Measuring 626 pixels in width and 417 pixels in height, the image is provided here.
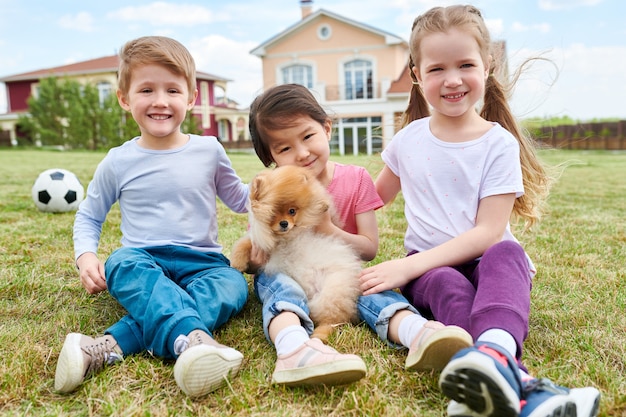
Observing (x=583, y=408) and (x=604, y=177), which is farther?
(x=604, y=177)

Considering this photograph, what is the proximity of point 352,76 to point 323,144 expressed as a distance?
26.2m

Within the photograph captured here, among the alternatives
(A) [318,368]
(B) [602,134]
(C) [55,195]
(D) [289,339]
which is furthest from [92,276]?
(B) [602,134]

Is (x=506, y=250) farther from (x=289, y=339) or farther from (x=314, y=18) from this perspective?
(x=314, y=18)

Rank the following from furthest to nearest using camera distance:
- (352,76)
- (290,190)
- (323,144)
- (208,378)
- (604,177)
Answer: (352,76) → (604,177) → (323,144) → (290,190) → (208,378)

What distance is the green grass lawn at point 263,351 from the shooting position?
5.33 feet

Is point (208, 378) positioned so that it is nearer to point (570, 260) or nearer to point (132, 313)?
point (132, 313)

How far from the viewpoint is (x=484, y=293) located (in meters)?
1.92

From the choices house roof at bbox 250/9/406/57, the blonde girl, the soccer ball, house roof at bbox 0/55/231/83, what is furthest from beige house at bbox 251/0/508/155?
the blonde girl

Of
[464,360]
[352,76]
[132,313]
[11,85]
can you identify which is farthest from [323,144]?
[11,85]

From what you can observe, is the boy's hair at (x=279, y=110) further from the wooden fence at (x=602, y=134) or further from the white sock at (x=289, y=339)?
the wooden fence at (x=602, y=134)

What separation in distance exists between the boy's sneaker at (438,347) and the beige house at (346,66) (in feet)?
81.5

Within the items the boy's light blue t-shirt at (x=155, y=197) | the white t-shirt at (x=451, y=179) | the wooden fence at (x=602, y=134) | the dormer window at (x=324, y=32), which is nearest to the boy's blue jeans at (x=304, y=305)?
the white t-shirt at (x=451, y=179)

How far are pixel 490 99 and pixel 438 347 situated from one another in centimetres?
156

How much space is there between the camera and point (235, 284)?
239cm
